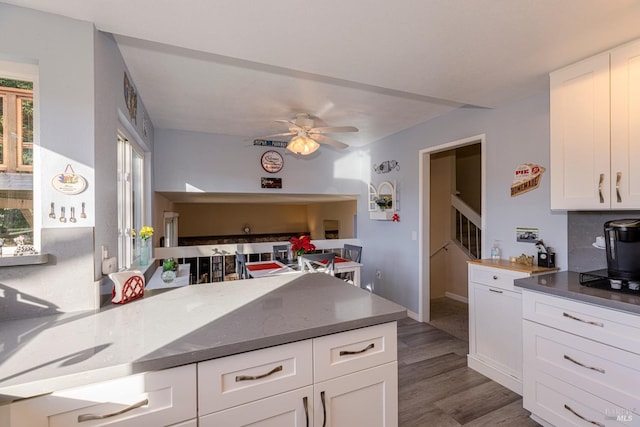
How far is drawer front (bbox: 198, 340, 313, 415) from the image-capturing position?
999mm

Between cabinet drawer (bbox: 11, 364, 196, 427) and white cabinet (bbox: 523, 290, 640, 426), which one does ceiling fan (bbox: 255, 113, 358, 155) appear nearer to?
white cabinet (bbox: 523, 290, 640, 426)

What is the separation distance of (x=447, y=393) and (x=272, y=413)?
70.9 inches

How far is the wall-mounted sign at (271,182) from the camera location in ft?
14.2

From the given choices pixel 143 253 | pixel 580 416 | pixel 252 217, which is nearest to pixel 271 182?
pixel 143 253

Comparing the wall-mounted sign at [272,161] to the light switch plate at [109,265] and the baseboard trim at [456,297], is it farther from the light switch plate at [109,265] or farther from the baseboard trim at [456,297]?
the baseboard trim at [456,297]

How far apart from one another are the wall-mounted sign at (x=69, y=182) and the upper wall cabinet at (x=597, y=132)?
2885mm

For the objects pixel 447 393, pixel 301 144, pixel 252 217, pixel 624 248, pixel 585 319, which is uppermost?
pixel 301 144

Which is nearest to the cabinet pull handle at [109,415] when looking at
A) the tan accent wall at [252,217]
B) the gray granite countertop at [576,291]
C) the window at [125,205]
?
the window at [125,205]

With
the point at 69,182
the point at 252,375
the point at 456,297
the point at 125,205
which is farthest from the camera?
the point at 456,297

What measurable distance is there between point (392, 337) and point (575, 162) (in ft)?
5.83

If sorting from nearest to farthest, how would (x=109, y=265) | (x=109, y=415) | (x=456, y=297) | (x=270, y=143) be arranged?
(x=109, y=415) < (x=109, y=265) < (x=270, y=143) < (x=456, y=297)

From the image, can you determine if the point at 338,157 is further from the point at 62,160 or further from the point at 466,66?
the point at 62,160

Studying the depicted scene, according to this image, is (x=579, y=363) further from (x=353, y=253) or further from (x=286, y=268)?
(x=353, y=253)

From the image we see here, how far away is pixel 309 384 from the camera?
45.5 inches
